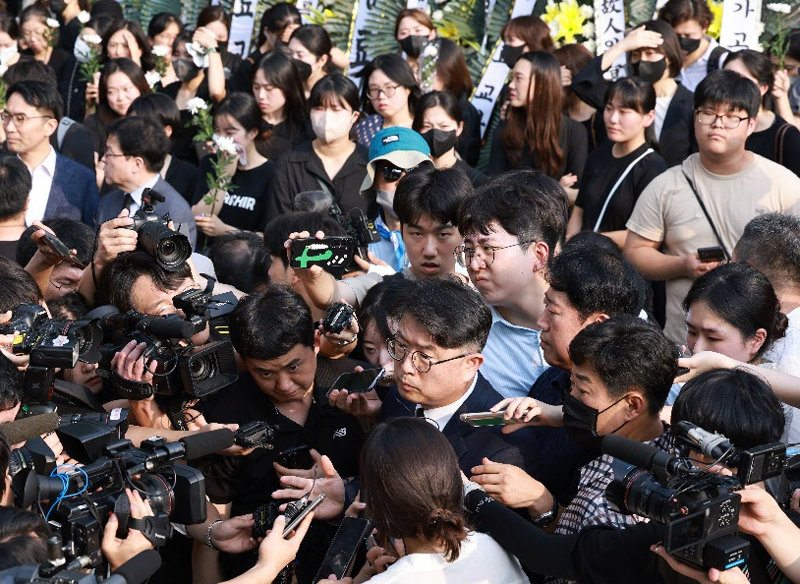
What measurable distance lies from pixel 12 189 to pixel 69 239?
0.64 meters

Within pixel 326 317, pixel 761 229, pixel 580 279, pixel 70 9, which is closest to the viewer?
pixel 580 279

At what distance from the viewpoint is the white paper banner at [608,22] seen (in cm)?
846

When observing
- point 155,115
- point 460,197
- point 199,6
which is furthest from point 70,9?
point 460,197

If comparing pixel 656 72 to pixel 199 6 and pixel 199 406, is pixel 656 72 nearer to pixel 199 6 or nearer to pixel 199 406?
pixel 199 406

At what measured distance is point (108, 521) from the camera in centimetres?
315

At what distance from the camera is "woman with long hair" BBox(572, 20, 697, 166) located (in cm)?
722

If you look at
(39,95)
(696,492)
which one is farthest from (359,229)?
(696,492)

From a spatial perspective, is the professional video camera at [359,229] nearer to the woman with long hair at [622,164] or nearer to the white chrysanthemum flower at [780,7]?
the woman with long hair at [622,164]

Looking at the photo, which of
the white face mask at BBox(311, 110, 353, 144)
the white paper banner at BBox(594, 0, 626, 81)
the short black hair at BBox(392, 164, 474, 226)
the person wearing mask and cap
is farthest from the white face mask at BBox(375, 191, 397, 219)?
the white paper banner at BBox(594, 0, 626, 81)

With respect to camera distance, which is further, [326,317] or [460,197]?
[460,197]

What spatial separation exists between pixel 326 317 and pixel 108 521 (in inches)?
59.9

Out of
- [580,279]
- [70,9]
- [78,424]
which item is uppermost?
[580,279]

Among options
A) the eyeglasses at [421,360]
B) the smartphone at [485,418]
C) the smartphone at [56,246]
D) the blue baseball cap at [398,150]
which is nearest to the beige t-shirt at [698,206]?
the blue baseball cap at [398,150]

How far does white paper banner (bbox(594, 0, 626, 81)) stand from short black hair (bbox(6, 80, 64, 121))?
4018mm
